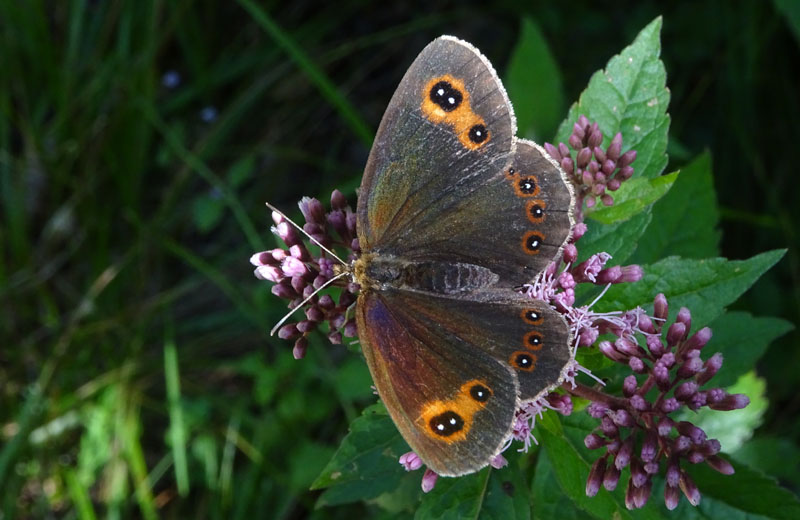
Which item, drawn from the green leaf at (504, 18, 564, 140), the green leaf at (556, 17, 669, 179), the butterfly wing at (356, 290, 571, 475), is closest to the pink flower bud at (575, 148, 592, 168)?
the green leaf at (556, 17, 669, 179)

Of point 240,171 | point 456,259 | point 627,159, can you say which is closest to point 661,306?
point 627,159

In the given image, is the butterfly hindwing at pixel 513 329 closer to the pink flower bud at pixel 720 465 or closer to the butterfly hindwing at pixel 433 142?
the butterfly hindwing at pixel 433 142

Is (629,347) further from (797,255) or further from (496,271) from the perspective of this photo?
(797,255)

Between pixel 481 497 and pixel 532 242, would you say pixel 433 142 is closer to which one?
pixel 532 242

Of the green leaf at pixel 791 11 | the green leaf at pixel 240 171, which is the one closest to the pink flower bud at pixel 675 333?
the green leaf at pixel 791 11

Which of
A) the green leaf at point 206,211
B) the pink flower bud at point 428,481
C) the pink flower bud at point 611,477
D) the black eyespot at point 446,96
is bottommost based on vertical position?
the pink flower bud at point 611,477

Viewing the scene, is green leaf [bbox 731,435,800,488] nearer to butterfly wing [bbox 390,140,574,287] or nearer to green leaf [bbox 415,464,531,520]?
green leaf [bbox 415,464,531,520]
